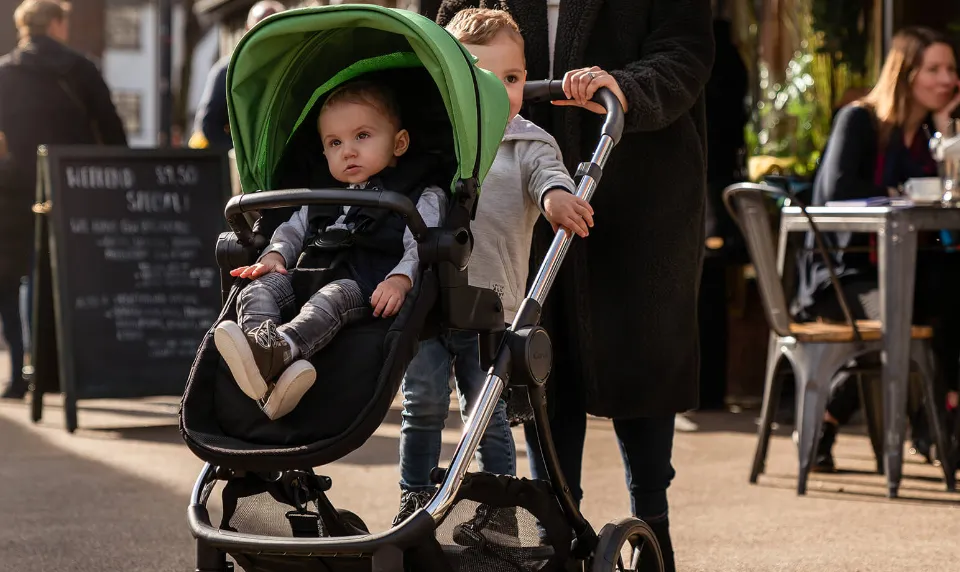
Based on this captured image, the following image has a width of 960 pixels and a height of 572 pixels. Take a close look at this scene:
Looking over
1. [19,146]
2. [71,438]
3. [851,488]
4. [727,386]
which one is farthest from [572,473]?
[19,146]

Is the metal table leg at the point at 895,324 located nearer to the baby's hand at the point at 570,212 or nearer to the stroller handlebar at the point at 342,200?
the baby's hand at the point at 570,212

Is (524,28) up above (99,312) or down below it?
above

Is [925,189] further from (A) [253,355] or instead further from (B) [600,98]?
(A) [253,355]

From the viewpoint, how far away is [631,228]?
398cm

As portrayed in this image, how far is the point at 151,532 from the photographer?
520 centimetres

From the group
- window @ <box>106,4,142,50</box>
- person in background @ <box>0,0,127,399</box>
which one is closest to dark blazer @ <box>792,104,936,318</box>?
person in background @ <box>0,0,127,399</box>

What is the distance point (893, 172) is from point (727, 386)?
2287 mm

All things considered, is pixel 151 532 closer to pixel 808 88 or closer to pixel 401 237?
pixel 401 237

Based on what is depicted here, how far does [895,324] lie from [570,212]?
114 inches

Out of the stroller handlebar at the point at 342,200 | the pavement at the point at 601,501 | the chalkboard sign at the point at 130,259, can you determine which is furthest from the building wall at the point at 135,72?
the stroller handlebar at the point at 342,200

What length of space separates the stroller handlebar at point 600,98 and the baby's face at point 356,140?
1.36 ft

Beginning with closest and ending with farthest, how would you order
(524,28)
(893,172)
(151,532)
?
(524,28)
(151,532)
(893,172)

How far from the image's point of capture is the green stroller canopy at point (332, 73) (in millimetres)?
3184

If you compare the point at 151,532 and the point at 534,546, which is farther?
the point at 151,532
